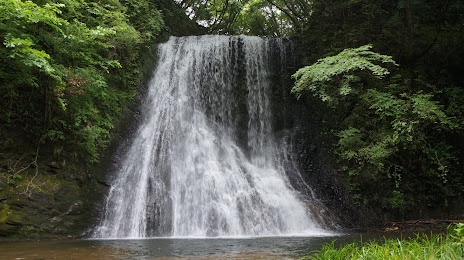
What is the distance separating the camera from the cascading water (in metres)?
8.38

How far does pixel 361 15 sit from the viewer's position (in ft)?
42.0

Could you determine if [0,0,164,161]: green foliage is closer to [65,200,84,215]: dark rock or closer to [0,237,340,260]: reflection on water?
[65,200,84,215]: dark rock

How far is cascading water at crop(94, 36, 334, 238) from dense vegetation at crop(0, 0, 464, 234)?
137 cm

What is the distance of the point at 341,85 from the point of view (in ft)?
30.4

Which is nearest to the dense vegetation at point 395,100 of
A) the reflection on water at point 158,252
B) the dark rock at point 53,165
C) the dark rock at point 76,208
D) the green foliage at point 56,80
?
the reflection on water at point 158,252

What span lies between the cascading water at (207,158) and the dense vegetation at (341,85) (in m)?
1.37

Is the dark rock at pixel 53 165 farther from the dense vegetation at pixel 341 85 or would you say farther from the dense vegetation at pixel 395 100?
the dense vegetation at pixel 395 100

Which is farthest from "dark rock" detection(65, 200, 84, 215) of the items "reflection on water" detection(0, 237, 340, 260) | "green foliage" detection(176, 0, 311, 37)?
"green foliage" detection(176, 0, 311, 37)

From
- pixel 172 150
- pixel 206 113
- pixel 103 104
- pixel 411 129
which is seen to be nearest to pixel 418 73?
pixel 411 129

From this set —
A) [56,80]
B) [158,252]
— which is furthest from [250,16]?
[158,252]

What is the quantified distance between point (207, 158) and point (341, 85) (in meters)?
4.99

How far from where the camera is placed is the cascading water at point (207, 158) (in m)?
8.38

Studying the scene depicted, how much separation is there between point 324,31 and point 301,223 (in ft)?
28.1

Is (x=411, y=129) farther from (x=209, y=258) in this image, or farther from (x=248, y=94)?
(x=209, y=258)
